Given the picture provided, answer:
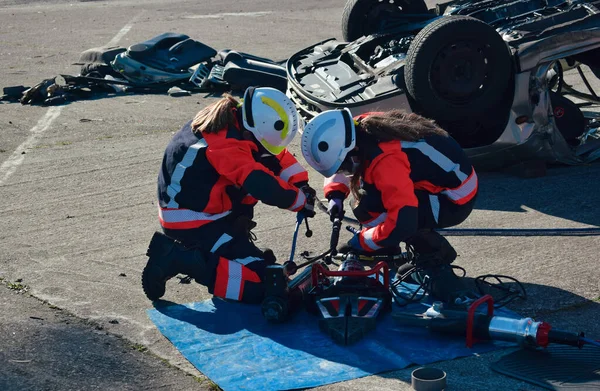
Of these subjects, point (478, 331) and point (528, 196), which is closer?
point (478, 331)

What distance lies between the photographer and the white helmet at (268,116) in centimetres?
586

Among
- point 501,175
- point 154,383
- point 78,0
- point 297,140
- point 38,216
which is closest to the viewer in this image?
point 154,383

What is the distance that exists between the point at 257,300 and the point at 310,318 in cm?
40

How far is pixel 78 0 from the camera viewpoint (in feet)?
90.3

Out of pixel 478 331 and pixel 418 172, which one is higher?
pixel 418 172

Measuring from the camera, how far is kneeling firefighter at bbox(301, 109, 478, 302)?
5559 mm

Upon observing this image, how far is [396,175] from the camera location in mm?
5555

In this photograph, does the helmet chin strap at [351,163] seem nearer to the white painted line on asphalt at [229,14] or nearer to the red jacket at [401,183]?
the red jacket at [401,183]

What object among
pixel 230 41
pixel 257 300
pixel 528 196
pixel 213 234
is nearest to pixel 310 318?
pixel 257 300

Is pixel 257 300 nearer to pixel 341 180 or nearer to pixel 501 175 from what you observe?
pixel 341 180

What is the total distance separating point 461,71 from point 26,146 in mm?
4989

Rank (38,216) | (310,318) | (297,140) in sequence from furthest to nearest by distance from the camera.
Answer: (297,140)
(38,216)
(310,318)

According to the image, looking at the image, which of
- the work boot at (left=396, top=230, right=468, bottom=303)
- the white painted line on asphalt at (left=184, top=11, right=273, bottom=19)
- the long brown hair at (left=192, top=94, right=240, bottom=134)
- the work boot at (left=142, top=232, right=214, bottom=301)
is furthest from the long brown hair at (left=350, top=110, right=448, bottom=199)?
the white painted line on asphalt at (left=184, top=11, right=273, bottom=19)

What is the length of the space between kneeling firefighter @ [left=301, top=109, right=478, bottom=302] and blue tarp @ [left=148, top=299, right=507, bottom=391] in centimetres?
48
